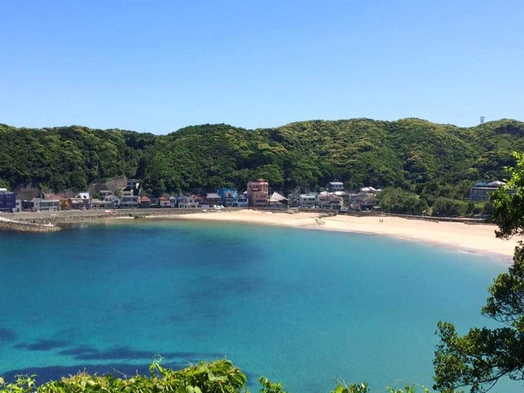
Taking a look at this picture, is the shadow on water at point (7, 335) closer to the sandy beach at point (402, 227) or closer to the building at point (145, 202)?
the sandy beach at point (402, 227)

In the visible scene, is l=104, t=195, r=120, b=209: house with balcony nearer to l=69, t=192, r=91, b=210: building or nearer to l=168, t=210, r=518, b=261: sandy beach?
l=69, t=192, r=91, b=210: building

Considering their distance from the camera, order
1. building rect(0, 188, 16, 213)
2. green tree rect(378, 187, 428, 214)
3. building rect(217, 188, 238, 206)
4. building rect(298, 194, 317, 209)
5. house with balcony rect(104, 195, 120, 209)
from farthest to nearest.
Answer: building rect(217, 188, 238, 206) → building rect(298, 194, 317, 209) → house with balcony rect(104, 195, 120, 209) → building rect(0, 188, 16, 213) → green tree rect(378, 187, 428, 214)

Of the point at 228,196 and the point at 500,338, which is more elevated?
the point at 228,196

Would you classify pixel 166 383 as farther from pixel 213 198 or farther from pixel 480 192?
pixel 213 198

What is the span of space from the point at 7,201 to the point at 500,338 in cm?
6053

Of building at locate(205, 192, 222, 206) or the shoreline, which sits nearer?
the shoreline

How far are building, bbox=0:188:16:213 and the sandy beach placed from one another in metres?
19.9

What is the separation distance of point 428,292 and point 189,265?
15405mm

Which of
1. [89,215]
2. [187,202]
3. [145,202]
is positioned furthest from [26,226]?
[187,202]

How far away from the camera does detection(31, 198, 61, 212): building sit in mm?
58031

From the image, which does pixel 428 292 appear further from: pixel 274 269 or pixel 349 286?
pixel 274 269

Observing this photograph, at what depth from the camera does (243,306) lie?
21.4 m

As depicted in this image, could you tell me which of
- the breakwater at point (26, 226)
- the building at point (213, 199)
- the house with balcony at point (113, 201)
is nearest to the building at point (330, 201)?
the building at point (213, 199)

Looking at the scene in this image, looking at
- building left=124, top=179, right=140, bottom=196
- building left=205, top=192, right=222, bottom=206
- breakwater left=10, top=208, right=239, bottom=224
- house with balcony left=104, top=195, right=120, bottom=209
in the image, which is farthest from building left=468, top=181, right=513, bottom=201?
house with balcony left=104, top=195, right=120, bottom=209
